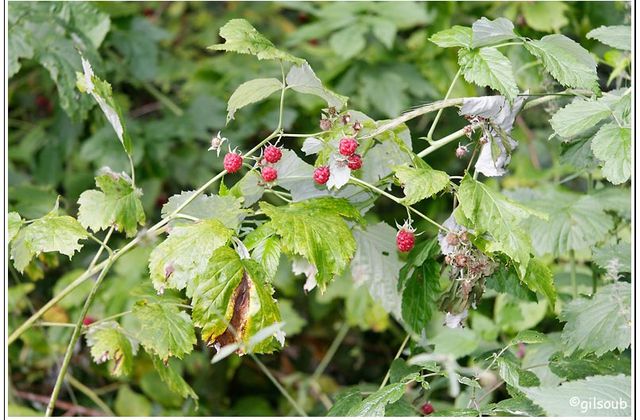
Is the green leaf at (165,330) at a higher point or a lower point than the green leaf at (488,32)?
lower

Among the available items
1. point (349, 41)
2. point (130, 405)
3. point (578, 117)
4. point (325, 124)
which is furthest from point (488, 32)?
point (130, 405)

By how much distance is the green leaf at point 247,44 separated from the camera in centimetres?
133

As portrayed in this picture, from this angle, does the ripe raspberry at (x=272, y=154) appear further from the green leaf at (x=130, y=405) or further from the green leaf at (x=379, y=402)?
the green leaf at (x=130, y=405)

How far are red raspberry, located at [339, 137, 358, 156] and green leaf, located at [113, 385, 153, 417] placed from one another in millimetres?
1611

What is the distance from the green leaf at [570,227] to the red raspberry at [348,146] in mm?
677

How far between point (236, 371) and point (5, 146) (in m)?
1.51

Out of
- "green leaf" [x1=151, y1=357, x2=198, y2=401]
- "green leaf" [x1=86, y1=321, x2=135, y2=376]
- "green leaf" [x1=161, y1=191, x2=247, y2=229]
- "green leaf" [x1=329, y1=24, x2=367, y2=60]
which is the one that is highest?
"green leaf" [x1=161, y1=191, x2=247, y2=229]

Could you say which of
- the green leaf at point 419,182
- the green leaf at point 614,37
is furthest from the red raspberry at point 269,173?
the green leaf at point 614,37

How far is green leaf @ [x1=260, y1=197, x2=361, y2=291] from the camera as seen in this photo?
127 cm

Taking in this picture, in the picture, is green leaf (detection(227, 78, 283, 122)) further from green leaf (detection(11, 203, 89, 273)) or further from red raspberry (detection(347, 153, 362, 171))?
green leaf (detection(11, 203, 89, 273))

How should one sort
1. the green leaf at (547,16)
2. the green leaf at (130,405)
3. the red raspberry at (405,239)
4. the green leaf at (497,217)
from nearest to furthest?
1. the green leaf at (497,217)
2. the red raspberry at (405,239)
3. the green leaf at (547,16)
4. the green leaf at (130,405)

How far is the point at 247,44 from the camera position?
4.39 feet

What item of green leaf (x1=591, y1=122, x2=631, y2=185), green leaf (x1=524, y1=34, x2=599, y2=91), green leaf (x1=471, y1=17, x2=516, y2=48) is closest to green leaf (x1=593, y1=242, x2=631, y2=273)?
green leaf (x1=591, y1=122, x2=631, y2=185)

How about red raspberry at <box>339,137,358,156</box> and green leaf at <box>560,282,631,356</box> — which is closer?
red raspberry at <box>339,137,358,156</box>
